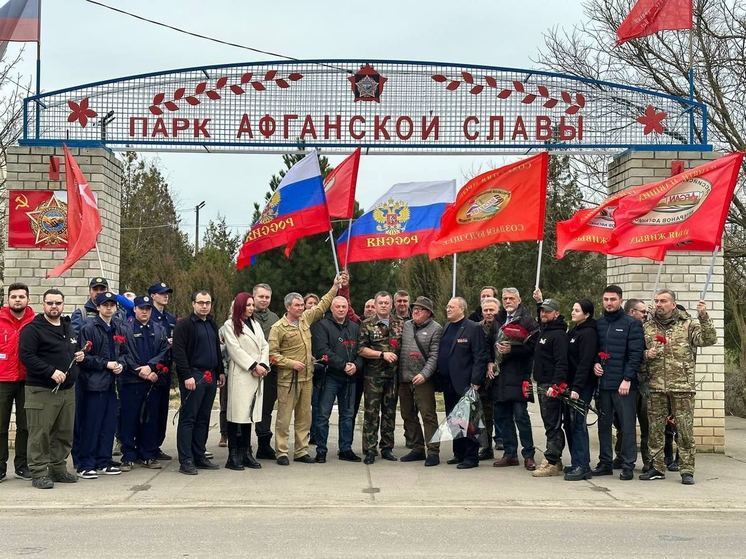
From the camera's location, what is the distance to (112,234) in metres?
13.1

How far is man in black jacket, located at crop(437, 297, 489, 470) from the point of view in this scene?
35.1ft

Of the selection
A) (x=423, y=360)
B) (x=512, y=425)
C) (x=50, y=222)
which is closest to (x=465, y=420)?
(x=512, y=425)

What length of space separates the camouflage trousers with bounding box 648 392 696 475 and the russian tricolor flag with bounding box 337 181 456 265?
4087 mm

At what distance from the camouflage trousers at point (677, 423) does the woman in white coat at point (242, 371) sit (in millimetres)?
4255

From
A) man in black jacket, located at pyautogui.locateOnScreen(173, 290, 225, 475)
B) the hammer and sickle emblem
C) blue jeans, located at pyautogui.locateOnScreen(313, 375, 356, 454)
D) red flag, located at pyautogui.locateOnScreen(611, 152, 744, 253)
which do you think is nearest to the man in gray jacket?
blue jeans, located at pyautogui.locateOnScreen(313, 375, 356, 454)

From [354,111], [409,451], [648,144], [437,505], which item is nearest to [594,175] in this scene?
[648,144]

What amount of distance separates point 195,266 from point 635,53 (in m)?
22.2

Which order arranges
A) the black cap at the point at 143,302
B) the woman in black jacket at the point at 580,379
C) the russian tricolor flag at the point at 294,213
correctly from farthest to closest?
the russian tricolor flag at the point at 294,213, the black cap at the point at 143,302, the woman in black jacket at the point at 580,379

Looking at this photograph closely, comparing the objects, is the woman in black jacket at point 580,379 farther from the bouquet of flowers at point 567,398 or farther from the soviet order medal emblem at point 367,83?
the soviet order medal emblem at point 367,83

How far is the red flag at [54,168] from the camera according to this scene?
12398 mm

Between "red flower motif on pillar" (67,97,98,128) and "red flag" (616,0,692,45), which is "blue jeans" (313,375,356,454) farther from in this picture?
"red flag" (616,0,692,45)

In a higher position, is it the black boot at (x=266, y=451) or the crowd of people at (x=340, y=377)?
the crowd of people at (x=340, y=377)

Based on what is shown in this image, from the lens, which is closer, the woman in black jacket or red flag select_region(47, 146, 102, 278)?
the woman in black jacket

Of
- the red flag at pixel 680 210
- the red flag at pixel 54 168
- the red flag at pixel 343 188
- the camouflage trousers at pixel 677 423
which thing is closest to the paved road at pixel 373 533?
the camouflage trousers at pixel 677 423
